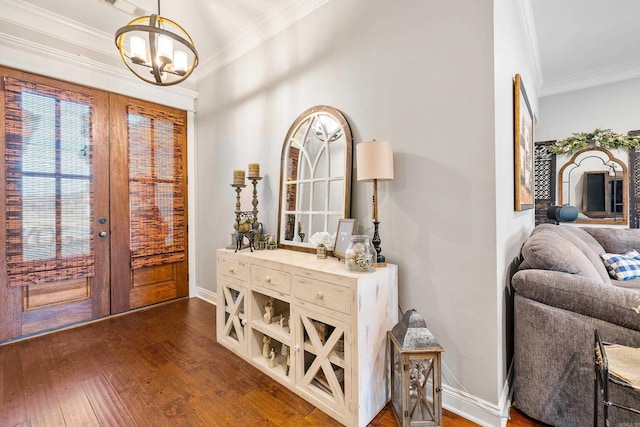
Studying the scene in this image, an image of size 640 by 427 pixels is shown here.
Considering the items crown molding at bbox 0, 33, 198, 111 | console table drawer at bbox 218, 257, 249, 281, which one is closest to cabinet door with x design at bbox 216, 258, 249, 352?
console table drawer at bbox 218, 257, 249, 281

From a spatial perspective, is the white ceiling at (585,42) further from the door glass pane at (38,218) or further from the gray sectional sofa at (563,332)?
the door glass pane at (38,218)

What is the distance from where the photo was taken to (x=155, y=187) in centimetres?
342

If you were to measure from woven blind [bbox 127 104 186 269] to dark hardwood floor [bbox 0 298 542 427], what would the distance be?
3.32ft

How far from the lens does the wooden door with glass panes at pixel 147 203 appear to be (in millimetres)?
3129

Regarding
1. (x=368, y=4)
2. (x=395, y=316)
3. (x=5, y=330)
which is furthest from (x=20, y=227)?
(x=368, y=4)

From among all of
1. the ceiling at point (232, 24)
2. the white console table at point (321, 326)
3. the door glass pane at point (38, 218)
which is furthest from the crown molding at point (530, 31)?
the door glass pane at point (38, 218)

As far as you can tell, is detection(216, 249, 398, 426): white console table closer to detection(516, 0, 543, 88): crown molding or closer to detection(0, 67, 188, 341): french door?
detection(0, 67, 188, 341): french door

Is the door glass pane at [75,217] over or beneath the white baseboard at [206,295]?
over

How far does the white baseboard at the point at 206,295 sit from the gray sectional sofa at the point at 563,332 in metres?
3.08

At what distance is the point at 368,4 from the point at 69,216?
336cm

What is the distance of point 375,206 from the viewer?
1824mm

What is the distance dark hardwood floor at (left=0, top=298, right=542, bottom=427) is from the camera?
1601mm

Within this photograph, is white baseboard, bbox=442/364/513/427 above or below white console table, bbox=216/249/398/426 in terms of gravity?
below

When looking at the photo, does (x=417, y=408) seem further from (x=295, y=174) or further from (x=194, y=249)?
(x=194, y=249)
